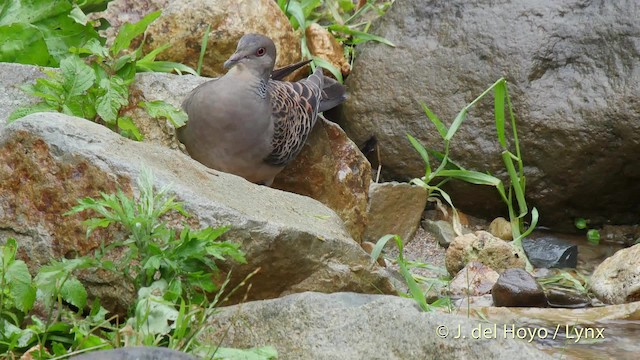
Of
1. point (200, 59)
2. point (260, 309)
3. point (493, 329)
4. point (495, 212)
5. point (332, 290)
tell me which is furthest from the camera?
point (495, 212)

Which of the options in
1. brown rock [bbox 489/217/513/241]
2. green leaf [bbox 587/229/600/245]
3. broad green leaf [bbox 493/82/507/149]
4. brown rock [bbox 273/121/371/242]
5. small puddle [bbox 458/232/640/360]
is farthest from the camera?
green leaf [bbox 587/229/600/245]

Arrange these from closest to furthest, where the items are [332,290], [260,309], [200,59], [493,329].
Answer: [493,329], [260,309], [332,290], [200,59]

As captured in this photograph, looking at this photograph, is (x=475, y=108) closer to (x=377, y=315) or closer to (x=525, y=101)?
(x=525, y=101)

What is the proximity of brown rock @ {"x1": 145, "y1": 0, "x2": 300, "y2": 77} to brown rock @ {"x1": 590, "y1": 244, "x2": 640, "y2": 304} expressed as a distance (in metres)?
2.50

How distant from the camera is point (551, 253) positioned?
21.8ft

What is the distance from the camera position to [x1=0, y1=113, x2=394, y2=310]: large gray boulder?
3.92 m

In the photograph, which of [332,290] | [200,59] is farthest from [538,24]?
[332,290]

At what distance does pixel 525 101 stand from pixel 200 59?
200 cm

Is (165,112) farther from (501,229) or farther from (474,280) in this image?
(501,229)

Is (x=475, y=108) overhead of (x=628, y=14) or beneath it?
beneath

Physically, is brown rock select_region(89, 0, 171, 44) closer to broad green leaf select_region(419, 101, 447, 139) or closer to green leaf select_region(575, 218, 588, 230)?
broad green leaf select_region(419, 101, 447, 139)

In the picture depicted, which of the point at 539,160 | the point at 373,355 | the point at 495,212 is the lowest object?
the point at 495,212

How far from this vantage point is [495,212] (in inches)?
286

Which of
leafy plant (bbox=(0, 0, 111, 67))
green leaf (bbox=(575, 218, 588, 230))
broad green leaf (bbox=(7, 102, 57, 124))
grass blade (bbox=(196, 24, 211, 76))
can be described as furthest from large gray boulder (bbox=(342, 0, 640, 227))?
broad green leaf (bbox=(7, 102, 57, 124))
